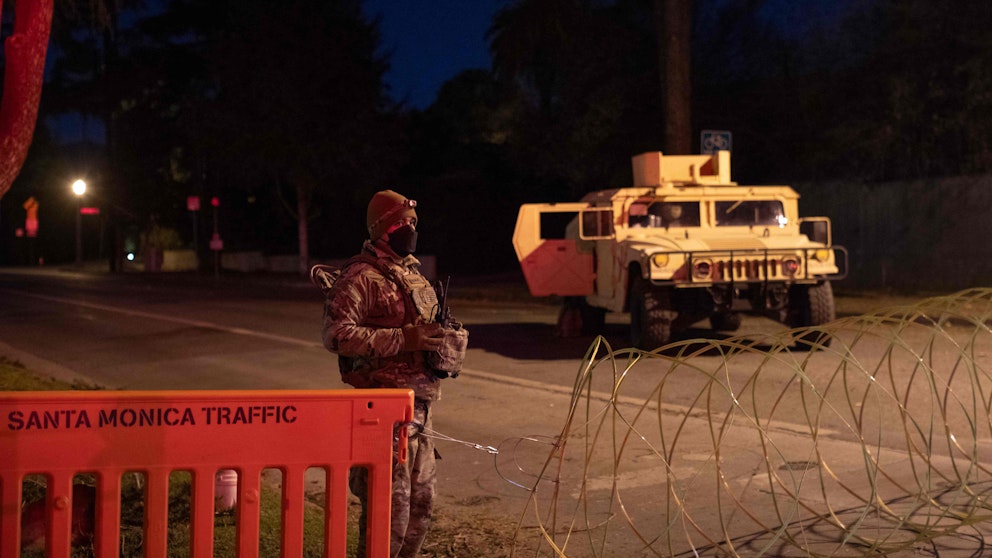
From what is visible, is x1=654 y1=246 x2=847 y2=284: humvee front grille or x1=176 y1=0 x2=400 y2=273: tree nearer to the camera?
x1=654 y1=246 x2=847 y2=284: humvee front grille

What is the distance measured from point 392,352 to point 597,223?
928 cm

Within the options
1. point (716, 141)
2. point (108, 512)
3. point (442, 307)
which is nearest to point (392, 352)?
point (442, 307)

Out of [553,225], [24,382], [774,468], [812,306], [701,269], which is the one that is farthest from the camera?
[553,225]

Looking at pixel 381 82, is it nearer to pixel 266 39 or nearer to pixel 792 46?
pixel 266 39

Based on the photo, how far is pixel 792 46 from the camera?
27609 mm

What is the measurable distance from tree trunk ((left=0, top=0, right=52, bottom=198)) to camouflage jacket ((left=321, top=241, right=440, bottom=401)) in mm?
2740

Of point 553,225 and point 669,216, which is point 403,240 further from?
point 553,225

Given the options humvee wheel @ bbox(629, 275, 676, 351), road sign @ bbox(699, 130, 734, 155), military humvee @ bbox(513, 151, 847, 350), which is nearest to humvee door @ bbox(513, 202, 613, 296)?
military humvee @ bbox(513, 151, 847, 350)

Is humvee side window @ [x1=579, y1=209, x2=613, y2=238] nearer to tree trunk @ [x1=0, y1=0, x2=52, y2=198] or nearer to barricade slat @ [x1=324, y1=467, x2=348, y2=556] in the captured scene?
tree trunk @ [x1=0, y1=0, x2=52, y2=198]

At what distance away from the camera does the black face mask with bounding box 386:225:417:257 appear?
4383 mm

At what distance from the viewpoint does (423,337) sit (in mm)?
4246

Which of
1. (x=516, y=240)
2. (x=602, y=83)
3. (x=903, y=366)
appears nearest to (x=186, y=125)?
(x=602, y=83)

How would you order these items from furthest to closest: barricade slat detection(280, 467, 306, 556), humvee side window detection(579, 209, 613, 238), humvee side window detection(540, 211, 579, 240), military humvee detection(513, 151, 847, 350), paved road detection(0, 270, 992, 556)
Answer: humvee side window detection(540, 211, 579, 240) → humvee side window detection(579, 209, 613, 238) → military humvee detection(513, 151, 847, 350) → paved road detection(0, 270, 992, 556) → barricade slat detection(280, 467, 306, 556)

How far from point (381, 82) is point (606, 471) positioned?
31.5m
